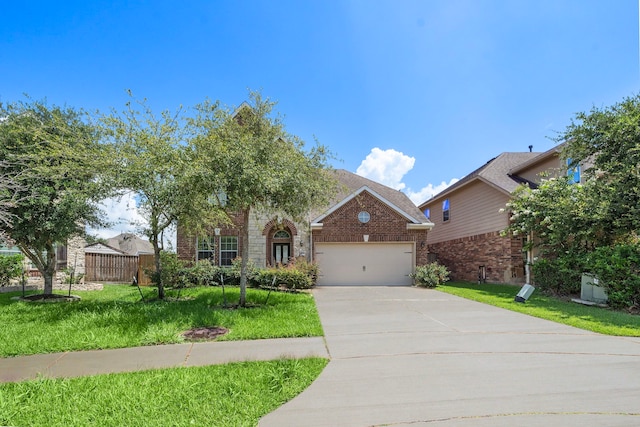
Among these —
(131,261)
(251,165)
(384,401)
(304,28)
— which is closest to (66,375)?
(384,401)

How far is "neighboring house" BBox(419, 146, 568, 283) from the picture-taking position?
16.5 m

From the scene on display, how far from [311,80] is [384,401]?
38.4ft

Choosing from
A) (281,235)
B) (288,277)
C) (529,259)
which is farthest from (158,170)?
(529,259)

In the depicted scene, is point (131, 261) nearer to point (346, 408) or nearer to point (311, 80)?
point (311, 80)

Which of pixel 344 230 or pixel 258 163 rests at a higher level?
pixel 258 163

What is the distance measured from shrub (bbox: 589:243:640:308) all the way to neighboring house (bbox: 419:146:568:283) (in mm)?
4842

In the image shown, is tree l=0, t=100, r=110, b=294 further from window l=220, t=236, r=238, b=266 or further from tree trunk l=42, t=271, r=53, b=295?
window l=220, t=236, r=238, b=266

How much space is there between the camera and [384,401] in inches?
153

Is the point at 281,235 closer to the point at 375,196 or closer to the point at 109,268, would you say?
the point at 375,196

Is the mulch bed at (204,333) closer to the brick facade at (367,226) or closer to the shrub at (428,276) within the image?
the brick facade at (367,226)

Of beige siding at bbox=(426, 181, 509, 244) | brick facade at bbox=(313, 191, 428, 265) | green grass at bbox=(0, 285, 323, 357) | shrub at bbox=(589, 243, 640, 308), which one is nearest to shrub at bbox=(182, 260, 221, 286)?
brick facade at bbox=(313, 191, 428, 265)

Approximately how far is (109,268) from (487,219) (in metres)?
19.2

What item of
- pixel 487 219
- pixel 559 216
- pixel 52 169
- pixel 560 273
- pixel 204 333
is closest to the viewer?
pixel 204 333

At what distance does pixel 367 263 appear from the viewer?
703 inches
